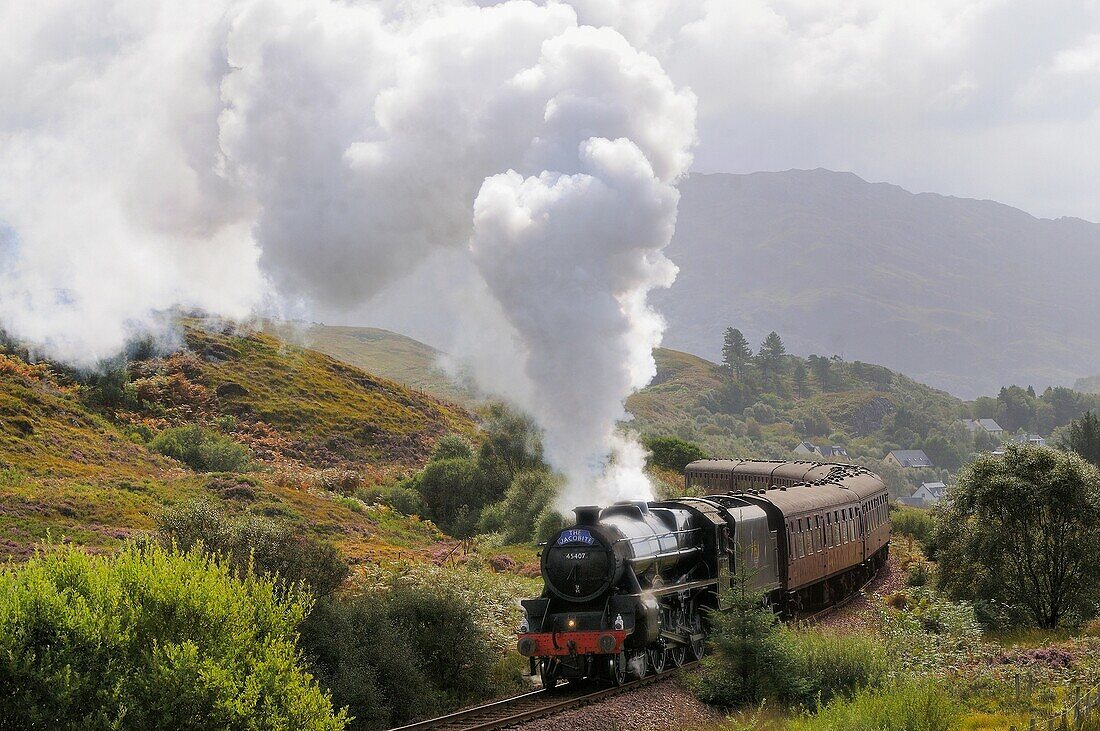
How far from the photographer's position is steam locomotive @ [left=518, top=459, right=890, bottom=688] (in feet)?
61.6

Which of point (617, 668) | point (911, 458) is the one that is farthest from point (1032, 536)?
point (911, 458)

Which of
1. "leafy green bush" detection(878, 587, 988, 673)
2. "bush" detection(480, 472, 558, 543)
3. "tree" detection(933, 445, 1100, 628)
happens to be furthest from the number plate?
"bush" detection(480, 472, 558, 543)

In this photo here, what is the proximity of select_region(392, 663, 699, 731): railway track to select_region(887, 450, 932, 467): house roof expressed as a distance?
→ 6945 inches

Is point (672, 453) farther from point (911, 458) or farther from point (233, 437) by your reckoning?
point (911, 458)

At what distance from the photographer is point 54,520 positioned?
118 feet

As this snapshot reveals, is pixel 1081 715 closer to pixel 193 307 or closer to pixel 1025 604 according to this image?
pixel 1025 604

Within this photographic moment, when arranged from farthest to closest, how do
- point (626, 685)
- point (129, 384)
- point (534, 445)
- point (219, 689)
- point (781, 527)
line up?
point (129, 384) → point (534, 445) → point (781, 527) → point (626, 685) → point (219, 689)

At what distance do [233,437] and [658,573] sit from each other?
49.8 m

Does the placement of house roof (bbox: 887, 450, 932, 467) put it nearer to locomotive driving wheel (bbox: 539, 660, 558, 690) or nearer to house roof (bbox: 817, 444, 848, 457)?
house roof (bbox: 817, 444, 848, 457)

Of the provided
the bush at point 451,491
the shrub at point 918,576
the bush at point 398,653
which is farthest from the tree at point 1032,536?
the bush at point 451,491

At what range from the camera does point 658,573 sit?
2045cm

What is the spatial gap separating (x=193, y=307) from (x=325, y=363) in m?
13.4

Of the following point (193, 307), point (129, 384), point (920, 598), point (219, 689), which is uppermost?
point (193, 307)

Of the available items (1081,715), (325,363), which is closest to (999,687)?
(1081,715)
